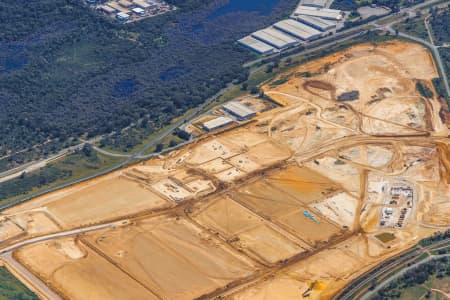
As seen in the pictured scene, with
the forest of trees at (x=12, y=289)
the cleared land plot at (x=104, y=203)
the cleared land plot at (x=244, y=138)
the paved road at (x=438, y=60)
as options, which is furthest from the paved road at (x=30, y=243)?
the paved road at (x=438, y=60)

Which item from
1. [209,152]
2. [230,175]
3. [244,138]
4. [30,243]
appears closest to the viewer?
[30,243]

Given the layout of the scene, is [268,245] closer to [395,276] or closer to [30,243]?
[395,276]

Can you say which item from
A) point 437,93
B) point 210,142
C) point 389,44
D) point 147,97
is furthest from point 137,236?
point 389,44

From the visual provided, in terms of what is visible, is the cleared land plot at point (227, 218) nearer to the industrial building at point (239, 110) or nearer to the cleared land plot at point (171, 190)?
the cleared land plot at point (171, 190)

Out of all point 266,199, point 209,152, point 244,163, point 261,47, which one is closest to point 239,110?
Answer: point 209,152

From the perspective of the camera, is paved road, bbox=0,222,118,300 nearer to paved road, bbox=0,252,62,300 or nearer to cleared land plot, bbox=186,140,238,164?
paved road, bbox=0,252,62,300

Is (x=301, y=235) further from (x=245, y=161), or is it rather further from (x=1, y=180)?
(x=1, y=180)
